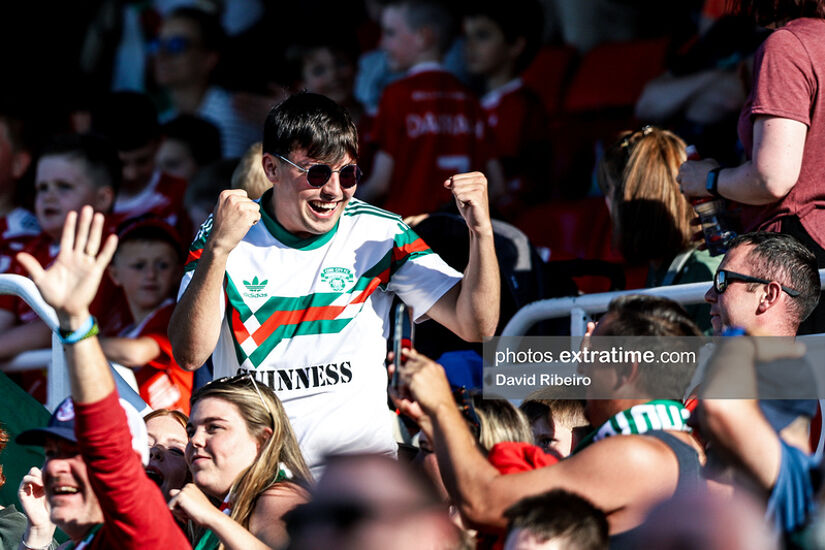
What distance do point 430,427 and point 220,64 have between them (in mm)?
6837

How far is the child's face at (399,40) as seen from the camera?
26.0 feet

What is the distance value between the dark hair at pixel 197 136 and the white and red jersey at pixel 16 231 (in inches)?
49.7

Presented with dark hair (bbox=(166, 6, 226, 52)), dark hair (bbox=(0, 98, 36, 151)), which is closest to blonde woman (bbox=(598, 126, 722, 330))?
dark hair (bbox=(0, 98, 36, 151))

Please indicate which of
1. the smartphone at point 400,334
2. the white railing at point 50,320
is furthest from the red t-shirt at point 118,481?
the white railing at point 50,320

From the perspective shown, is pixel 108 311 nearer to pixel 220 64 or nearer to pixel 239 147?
pixel 239 147

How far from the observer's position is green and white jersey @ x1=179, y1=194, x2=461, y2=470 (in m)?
4.49

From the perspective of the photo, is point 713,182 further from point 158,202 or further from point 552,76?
point 158,202

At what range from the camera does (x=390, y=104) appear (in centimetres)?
766

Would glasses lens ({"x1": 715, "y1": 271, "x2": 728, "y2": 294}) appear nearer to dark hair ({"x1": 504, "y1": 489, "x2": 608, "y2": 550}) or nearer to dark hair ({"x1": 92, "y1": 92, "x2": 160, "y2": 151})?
dark hair ({"x1": 504, "y1": 489, "x2": 608, "y2": 550})

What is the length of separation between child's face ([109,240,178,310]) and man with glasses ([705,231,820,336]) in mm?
3092

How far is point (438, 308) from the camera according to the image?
4.66 meters

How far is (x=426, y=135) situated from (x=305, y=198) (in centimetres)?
314

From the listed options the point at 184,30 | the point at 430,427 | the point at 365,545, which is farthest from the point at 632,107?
the point at 365,545

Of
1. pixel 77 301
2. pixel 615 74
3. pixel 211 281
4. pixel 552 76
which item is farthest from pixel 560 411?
pixel 552 76
